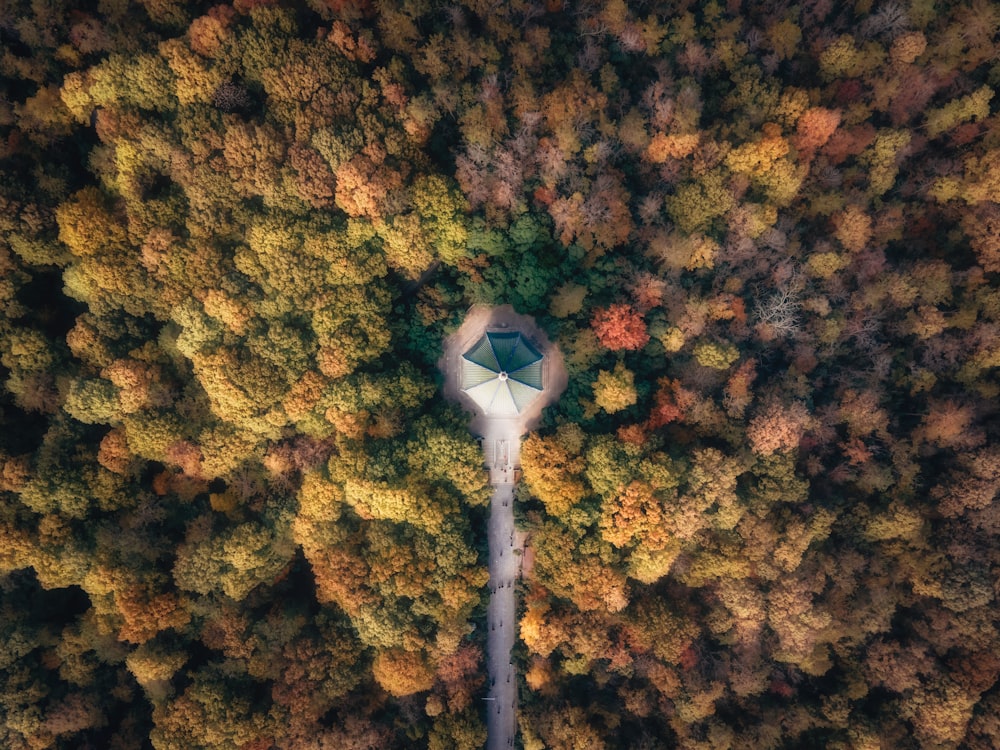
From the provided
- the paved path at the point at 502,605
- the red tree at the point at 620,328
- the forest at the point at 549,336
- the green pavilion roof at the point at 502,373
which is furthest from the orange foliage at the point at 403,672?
the red tree at the point at 620,328

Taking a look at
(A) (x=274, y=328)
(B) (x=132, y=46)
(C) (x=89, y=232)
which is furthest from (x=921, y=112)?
(C) (x=89, y=232)

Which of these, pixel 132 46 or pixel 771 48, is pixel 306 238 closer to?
pixel 132 46

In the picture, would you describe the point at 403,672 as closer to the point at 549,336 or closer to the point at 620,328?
the point at 549,336

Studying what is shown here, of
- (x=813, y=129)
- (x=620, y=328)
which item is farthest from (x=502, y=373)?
(x=813, y=129)

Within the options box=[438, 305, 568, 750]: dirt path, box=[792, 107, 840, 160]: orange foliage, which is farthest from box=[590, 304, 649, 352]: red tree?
box=[792, 107, 840, 160]: orange foliage

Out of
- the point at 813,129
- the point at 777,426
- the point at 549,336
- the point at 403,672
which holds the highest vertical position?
the point at 813,129
